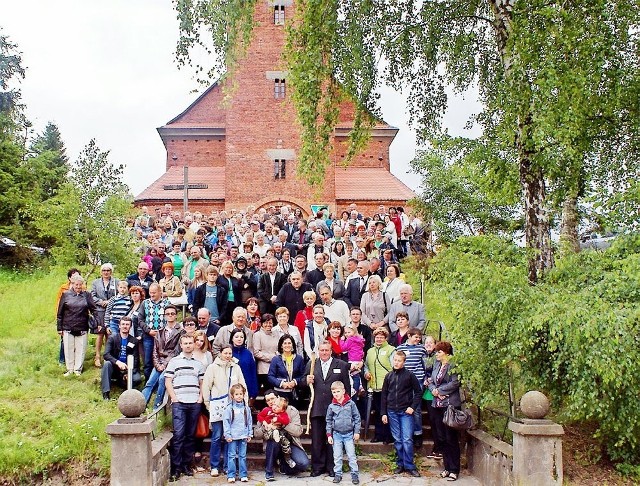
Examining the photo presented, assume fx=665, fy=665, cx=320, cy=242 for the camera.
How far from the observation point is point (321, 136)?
1085 centimetres

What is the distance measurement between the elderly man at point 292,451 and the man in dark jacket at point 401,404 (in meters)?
1.16

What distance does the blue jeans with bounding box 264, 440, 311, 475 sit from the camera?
8453 millimetres

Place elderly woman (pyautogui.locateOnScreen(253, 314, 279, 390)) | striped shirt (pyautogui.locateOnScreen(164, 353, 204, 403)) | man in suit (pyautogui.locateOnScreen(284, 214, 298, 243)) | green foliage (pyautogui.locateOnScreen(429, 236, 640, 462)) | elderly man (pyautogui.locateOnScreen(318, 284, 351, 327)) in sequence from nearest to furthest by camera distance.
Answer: green foliage (pyautogui.locateOnScreen(429, 236, 640, 462)) → striped shirt (pyautogui.locateOnScreen(164, 353, 204, 403)) → elderly woman (pyautogui.locateOnScreen(253, 314, 279, 390)) → elderly man (pyautogui.locateOnScreen(318, 284, 351, 327)) → man in suit (pyautogui.locateOnScreen(284, 214, 298, 243))

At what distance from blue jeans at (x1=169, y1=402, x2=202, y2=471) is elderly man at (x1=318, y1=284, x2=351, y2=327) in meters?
2.58

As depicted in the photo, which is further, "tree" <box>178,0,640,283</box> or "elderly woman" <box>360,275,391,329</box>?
"elderly woman" <box>360,275,391,329</box>

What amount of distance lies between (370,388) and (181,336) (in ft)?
8.89

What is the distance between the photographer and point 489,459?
823cm

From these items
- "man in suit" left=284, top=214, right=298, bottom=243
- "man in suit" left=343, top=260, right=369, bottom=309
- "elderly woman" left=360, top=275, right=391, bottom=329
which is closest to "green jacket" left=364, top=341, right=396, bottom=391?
"elderly woman" left=360, top=275, right=391, bottom=329

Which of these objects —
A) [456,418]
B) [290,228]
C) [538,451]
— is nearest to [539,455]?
[538,451]

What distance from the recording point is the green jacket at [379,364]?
9242 millimetres

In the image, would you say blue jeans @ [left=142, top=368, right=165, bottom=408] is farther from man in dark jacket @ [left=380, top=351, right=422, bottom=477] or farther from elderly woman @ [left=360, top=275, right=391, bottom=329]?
elderly woman @ [left=360, top=275, right=391, bottom=329]

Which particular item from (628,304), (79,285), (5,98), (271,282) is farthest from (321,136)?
(5,98)

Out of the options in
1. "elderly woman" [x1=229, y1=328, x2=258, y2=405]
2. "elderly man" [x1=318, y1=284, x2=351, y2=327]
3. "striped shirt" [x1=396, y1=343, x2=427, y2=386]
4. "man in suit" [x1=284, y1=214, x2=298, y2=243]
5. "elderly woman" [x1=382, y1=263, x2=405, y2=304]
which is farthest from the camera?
"man in suit" [x1=284, y1=214, x2=298, y2=243]

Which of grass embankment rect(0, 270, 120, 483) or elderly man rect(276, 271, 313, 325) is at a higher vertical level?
elderly man rect(276, 271, 313, 325)
